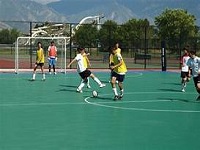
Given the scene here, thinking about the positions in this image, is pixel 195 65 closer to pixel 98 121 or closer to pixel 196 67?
pixel 196 67

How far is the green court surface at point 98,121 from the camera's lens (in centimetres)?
821

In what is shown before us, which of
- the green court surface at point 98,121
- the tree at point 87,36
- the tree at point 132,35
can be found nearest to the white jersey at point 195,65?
the green court surface at point 98,121

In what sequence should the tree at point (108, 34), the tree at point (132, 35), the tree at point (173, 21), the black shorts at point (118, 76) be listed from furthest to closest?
the tree at point (173, 21)
the tree at point (132, 35)
the tree at point (108, 34)
the black shorts at point (118, 76)

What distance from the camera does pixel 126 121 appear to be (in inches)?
417

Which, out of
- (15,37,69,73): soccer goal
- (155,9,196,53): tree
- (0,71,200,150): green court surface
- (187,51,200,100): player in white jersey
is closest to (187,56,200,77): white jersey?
(187,51,200,100): player in white jersey

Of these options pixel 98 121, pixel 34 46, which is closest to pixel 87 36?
pixel 34 46

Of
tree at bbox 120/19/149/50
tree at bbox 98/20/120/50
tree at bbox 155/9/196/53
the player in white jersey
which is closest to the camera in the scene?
the player in white jersey

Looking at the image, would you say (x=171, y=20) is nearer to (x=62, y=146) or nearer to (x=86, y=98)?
(x=86, y=98)

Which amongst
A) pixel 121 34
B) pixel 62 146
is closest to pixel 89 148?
pixel 62 146

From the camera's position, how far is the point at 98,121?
34.5 feet

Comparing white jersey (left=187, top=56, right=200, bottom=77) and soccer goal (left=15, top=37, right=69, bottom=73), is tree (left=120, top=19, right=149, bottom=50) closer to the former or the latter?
soccer goal (left=15, top=37, right=69, bottom=73)

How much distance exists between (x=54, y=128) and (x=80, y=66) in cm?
777

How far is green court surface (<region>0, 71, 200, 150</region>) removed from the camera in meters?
8.21

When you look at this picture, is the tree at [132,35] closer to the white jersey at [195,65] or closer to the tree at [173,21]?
the tree at [173,21]
